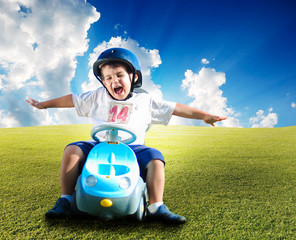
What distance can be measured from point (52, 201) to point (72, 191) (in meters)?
0.30

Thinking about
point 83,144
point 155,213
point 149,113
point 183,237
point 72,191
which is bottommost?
point 183,237

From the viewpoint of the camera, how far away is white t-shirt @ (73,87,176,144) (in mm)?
2463

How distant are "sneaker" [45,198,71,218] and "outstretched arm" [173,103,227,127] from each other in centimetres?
146

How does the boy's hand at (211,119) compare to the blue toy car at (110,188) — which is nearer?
the blue toy car at (110,188)

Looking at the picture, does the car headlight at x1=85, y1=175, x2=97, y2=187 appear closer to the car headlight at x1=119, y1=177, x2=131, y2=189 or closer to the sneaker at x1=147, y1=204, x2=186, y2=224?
the car headlight at x1=119, y1=177, x2=131, y2=189

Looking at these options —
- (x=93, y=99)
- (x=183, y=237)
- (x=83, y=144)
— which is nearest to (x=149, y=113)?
(x=93, y=99)

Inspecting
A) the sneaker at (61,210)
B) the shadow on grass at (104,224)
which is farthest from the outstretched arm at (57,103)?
the shadow on grass at (104,224)

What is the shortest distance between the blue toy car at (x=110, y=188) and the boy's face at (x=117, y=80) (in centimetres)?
77

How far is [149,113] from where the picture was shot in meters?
2.61

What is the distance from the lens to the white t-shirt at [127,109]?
2.46 metres

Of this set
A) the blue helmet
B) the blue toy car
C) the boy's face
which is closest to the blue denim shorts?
the blue toy car

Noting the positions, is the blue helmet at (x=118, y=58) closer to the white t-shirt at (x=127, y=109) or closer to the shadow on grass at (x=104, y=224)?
the white t-shirt at (x=127, y=109)

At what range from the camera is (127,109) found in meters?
2.49

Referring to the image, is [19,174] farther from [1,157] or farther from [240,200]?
[240,200]
